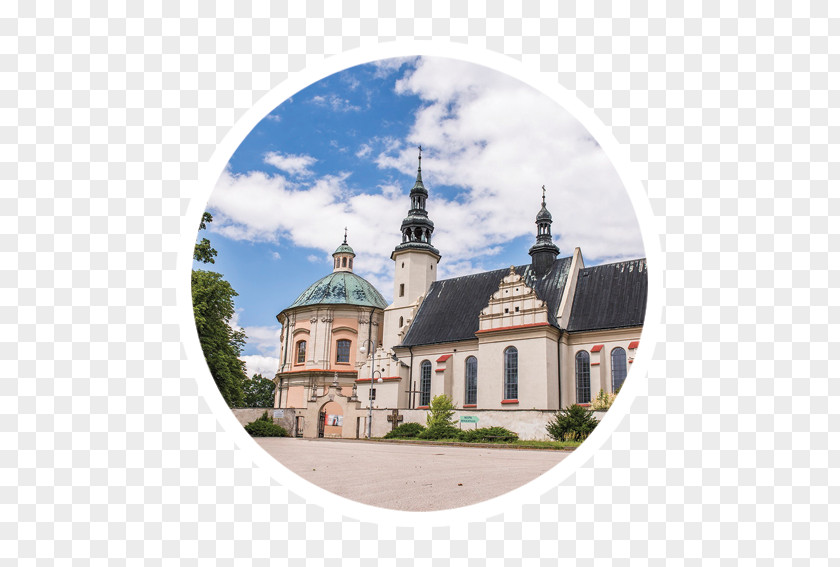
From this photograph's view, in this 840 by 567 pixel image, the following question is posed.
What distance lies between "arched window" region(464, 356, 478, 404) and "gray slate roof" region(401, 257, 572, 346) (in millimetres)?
1393

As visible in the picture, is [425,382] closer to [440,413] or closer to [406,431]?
[406,431]

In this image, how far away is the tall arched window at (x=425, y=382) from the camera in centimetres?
3250

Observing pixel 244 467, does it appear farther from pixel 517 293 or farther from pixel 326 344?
pixel 326 344

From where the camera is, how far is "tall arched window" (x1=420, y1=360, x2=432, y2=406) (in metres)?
32.5

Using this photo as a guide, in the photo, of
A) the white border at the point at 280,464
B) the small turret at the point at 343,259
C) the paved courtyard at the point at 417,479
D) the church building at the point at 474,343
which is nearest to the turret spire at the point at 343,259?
the small turret at the point at 343,259

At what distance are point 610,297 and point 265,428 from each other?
18935 millimetres

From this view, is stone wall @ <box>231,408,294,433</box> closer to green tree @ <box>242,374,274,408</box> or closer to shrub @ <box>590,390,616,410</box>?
shrub @ <box>590,390,616,410</box>

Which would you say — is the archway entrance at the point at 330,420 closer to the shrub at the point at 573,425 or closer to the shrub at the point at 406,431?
the shrub at the point at 406,431

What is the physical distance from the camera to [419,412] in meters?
27.2

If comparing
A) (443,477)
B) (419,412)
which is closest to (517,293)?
(419,412)

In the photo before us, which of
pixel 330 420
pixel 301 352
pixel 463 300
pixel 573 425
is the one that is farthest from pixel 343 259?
pixel 573 425

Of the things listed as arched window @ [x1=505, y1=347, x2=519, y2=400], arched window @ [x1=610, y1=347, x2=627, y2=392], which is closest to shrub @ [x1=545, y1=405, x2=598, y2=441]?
arched window @ [x1=610, y1=347, x2=627, y2=392]

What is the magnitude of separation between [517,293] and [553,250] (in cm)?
614

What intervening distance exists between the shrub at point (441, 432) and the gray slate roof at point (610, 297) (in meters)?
8.92
